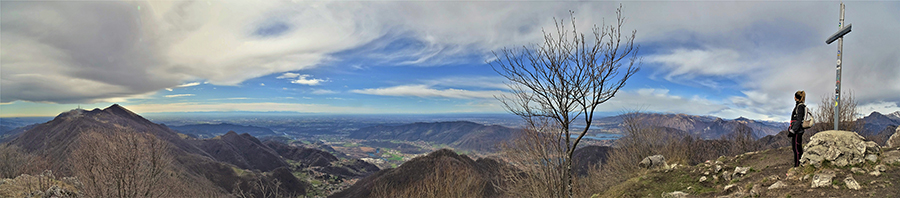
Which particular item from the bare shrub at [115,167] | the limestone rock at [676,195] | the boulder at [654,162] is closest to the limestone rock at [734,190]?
the limestone rock at [676,195]

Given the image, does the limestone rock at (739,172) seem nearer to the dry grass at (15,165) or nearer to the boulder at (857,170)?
the boulder at (857,170)

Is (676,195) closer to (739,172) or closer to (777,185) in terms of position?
(739,172)

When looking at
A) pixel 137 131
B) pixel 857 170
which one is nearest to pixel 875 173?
pixel 857 170

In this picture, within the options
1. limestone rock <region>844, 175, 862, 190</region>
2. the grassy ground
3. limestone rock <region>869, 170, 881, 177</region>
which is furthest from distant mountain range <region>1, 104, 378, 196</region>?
limestone rock <region>869, 170, 881, 177</region>

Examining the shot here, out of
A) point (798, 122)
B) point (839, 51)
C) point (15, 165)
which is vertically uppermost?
point (839, 51)

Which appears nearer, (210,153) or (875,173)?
(875,173)

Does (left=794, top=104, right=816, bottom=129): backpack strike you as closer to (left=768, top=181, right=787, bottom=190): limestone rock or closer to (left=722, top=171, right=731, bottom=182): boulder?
(left=768, top=181, right=787, bottom=190): limestone rock
